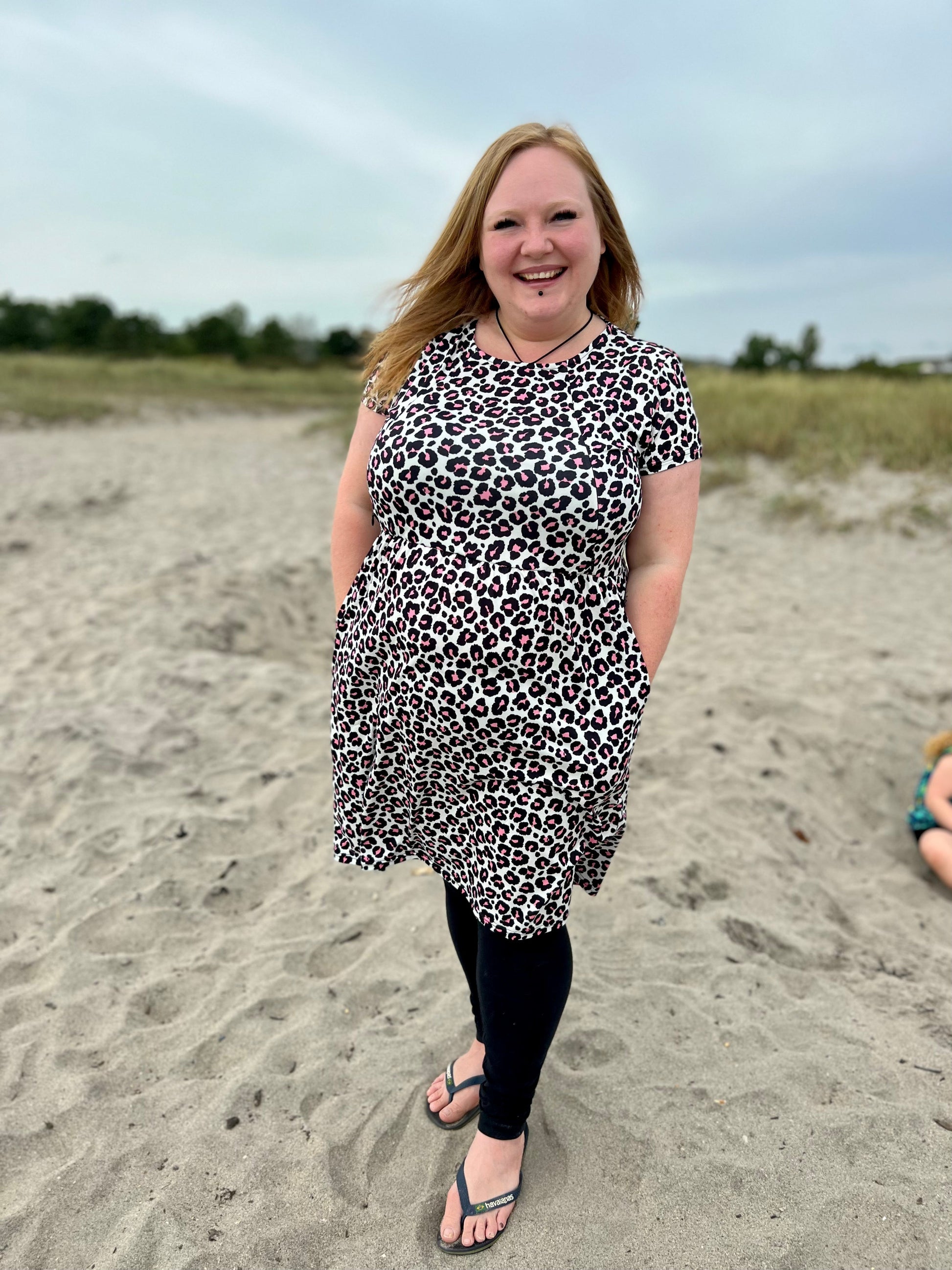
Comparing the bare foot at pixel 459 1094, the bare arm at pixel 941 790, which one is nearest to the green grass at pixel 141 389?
the bare arm at pixel 941 790

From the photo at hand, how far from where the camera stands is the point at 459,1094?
1935mm

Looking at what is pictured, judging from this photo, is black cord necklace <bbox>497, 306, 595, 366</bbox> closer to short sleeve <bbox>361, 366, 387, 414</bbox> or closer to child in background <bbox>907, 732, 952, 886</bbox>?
short sleeve <bbox>361, 366, 387, 414</bbox>

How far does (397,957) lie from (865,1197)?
129cm

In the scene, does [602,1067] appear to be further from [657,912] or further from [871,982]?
[871,982]

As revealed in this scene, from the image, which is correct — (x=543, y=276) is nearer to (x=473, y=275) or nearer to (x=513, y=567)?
(x=473, y=275)

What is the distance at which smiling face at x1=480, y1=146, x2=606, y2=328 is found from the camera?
1455 mm

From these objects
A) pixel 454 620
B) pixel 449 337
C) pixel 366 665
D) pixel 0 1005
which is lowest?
pixel 0 1005

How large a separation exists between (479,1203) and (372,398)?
5.24 ft

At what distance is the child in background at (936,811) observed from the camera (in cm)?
313

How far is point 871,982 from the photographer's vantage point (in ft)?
8.16

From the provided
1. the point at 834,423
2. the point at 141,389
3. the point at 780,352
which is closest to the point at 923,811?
the point at 834,423

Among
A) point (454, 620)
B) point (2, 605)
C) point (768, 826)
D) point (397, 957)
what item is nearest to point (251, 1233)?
point (397, 957)

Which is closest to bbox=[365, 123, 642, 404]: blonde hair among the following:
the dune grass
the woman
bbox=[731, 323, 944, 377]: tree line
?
the woman

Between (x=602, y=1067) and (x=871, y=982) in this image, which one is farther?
(x=871, y=982)
